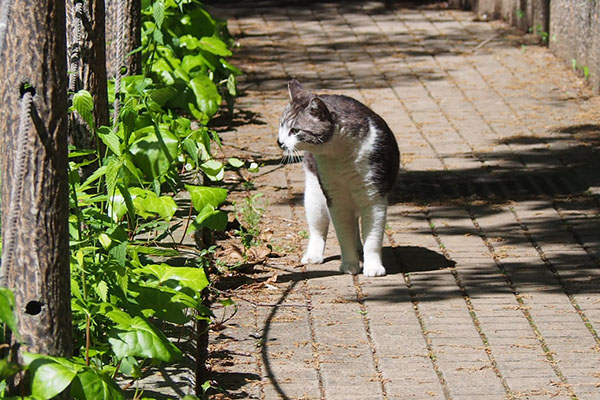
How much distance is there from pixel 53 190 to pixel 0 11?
0.63m

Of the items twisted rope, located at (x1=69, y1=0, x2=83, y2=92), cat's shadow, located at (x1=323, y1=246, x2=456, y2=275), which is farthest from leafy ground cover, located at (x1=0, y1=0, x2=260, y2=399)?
cat's shadow, located at (x1=323, y1=246, x2=456, y2=275)

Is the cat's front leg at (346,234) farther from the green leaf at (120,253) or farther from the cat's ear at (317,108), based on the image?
the green leaf at (120,253)

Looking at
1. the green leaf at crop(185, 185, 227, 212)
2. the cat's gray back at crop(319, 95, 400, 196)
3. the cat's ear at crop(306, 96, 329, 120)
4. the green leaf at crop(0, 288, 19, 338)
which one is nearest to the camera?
the green leaf at crop(0, 288, 19, 338)

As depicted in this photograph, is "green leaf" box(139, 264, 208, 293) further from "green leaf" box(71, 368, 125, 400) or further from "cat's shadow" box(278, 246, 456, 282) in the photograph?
"cat's shadow" box(278, 246, 456, 282)

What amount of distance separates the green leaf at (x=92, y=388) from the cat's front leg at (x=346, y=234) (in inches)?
102

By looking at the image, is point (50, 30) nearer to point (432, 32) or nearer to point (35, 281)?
point (35, 281)

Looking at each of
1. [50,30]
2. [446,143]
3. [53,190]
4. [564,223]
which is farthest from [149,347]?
[446,143]

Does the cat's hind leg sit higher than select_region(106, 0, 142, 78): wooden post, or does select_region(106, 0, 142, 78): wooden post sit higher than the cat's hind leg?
select_region(106, 0, 142, 78): wooden post

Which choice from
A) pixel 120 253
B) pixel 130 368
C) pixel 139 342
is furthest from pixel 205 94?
pixel 139 342

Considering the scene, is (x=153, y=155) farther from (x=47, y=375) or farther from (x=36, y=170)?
(x=47, y=375)

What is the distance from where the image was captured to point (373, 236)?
5.94 meters

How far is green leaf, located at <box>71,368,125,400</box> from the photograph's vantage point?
11.6 ft

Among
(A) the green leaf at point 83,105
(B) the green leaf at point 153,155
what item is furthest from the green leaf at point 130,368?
(B) the green leaf at point 153,155

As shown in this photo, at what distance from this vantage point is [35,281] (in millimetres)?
3504
